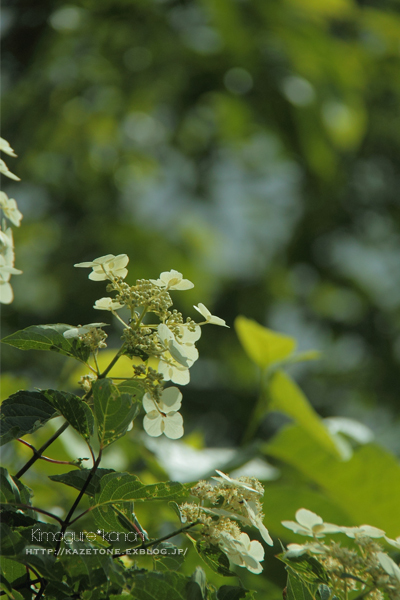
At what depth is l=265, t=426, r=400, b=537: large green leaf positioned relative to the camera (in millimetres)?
736

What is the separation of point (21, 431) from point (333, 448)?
0.56m

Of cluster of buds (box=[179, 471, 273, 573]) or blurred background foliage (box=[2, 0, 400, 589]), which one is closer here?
cluster of buds (box=[179, 471, 273, 573])

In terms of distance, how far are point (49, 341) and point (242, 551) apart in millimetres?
161

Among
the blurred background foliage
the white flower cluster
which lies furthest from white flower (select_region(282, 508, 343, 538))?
the blurred background foliage

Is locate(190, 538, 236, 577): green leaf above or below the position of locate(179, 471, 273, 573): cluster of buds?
below

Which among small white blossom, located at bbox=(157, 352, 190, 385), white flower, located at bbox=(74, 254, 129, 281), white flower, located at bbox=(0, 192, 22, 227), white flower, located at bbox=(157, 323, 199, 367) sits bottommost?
small white blossom, located at bbox=(157, 352, 190, 385)

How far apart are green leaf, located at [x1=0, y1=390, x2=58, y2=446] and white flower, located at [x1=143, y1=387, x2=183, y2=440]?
53 millimetres

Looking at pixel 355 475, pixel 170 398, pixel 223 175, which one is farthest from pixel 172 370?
pixel 223 175

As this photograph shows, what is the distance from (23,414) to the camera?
312 millimetres

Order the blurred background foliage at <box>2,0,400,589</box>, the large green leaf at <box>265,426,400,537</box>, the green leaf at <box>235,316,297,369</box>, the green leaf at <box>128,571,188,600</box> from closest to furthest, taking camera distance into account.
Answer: the green leaf at <box>128,571,188,600</box> → the large green leaf at <box>265,426,400,537</box> → the green leaf at <box>235,316,297,369</box> → the blurred background foliage at <box>2,0,400,589</box>

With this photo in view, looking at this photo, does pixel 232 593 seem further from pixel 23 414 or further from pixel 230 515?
pixel 23 414

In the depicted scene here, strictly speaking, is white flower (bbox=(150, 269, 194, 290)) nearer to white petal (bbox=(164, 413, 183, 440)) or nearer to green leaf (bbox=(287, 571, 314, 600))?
white petal (bbox=(164, 413, 183, 440))

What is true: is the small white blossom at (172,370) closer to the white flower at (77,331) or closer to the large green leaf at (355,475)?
the white flower at (77,331)

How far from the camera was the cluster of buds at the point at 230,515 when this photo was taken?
31 cm
